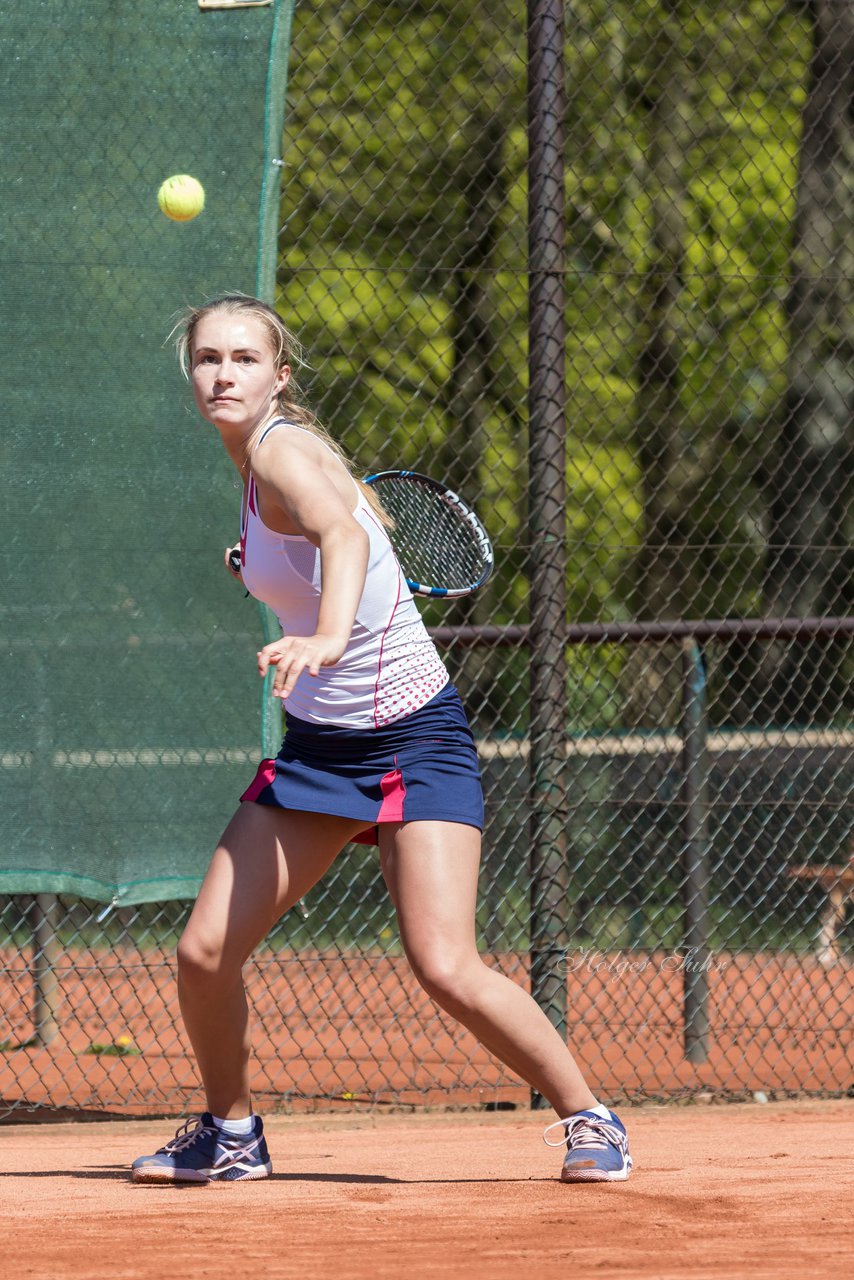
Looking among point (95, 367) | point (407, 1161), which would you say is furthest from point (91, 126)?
point (407, 1161)

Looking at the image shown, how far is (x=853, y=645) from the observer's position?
31.6 feet

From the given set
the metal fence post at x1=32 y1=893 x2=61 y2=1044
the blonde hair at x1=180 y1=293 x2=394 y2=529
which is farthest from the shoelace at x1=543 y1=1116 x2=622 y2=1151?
the metal fence post at x1=32 y1=893 x2=61 y2=1044

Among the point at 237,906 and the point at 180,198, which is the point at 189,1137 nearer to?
the point at 237,906

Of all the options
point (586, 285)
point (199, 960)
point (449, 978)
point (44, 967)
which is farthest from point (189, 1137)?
point (586, 285)

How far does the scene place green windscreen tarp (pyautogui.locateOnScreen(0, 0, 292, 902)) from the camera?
421 cm

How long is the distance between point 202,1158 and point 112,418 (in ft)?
6.38

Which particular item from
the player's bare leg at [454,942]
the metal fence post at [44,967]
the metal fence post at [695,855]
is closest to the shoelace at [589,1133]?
the player's bare leg at [454,942]

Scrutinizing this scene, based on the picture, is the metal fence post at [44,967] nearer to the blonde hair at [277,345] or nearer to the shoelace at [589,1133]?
the shoelace at [589,1133]

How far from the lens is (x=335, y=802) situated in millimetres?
3107

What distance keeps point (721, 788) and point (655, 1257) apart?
2.96 meters

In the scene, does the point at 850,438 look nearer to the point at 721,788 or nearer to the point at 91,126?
the point at 721,788

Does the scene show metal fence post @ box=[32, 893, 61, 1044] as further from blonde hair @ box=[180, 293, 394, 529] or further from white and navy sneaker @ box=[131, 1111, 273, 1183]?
blonde hair @ box=[180, 293, 394, 529]

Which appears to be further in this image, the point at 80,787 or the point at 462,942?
the point at 80,787

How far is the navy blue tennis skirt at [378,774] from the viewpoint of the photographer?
3109 mm
